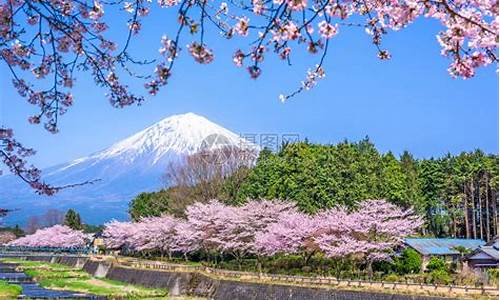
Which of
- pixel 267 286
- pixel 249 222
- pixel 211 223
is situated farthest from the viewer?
pixel 211 223

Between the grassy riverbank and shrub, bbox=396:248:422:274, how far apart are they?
9776 mm

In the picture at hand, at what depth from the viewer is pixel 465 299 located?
16.2 metres

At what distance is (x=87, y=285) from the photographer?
3047 centimetres

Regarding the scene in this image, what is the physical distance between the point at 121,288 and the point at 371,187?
1415 centimetres

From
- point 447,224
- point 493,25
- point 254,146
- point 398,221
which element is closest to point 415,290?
point 398,221

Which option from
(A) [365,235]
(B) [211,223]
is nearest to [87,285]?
(B) [211,223]

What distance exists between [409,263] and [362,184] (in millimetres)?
9074

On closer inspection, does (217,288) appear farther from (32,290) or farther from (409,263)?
(32,290)

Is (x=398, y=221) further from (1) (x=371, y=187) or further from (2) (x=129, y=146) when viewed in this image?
(2) (x=129, y=146)

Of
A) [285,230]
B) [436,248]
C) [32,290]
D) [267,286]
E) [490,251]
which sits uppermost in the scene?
[285,230]

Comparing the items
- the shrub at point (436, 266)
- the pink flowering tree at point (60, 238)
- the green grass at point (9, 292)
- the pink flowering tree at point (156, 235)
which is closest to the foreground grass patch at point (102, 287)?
the green grass at point (9, 292)

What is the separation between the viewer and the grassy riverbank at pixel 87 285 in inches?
1033

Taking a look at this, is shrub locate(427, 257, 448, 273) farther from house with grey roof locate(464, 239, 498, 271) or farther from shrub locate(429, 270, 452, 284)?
shrub locate(429, 270, 452, 284)

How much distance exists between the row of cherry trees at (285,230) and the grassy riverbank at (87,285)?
4.43m
